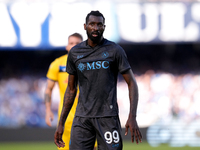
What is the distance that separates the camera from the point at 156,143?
11.9 meters

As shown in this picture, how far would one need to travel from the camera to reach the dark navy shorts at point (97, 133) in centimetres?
376

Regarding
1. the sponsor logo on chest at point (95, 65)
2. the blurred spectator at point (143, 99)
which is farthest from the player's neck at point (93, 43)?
the blurred spectator at point (143, 99)

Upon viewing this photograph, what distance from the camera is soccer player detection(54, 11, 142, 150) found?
3781mm

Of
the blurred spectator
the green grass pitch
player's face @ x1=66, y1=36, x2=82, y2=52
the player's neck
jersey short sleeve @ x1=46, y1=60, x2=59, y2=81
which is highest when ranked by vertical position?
player's face @ x1=66, y1=36, x2=82, y2=52

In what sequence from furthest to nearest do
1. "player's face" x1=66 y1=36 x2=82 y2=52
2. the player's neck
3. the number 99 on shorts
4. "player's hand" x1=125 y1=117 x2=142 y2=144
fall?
"player's face" x1=66 y1=36 x2=82 y2=52, the player's neck, the number 99 on shorts, "player's hand" x1=125 y1=117 x2=142 y2=144

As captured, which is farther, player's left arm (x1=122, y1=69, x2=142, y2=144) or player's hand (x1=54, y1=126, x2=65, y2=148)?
player's hand (x1=54, y1=126, x2=65, y2=148)

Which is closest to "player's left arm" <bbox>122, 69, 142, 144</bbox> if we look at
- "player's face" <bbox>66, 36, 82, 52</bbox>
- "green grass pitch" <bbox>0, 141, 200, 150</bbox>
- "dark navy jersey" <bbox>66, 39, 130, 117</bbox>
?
"dark navy jersey" <bbox>66, 39, 130, 117</bbox>

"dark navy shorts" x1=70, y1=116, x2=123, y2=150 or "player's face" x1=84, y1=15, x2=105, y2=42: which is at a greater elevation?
"player's face" x1=84, y1=15, x2=105, y2=42

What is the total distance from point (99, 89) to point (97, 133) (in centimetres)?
46

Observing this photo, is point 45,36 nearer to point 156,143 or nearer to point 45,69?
point 45,69

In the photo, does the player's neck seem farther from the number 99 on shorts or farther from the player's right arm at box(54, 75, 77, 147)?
the number 99 on shorts

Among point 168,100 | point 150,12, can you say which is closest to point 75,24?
point 150,12

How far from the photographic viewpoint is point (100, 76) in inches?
150

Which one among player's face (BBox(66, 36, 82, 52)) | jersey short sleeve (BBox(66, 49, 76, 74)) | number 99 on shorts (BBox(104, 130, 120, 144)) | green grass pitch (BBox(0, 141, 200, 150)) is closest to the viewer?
number 99 on shorts (BBox(104, 130, 120, 144))
